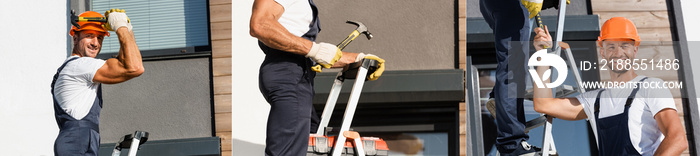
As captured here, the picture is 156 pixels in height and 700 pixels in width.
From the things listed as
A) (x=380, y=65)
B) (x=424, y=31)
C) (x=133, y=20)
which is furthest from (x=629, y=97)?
(x=133, y=20)

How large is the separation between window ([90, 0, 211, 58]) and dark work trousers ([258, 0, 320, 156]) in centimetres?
293

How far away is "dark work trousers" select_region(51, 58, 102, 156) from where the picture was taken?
19.2 feet

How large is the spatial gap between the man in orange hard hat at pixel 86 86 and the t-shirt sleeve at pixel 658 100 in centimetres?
331

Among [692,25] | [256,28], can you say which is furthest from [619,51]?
[256,28]

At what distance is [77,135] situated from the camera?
591 cm

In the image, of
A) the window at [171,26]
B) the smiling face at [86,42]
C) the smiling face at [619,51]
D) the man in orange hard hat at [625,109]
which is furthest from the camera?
the window at [171,26]

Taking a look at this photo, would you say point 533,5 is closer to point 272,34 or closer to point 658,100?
point 658,100

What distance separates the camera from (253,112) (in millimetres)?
7008

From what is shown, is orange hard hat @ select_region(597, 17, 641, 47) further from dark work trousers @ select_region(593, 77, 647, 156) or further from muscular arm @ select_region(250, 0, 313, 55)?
muscular arm @ select_region(250, 0, 313, 55)

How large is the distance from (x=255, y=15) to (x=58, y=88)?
1671 mm

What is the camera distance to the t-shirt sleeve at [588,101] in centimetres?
611

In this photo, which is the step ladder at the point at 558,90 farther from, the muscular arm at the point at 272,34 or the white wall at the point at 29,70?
the white wall at the point at 29,70

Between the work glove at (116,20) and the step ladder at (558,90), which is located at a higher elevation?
the work glove at (116,20)

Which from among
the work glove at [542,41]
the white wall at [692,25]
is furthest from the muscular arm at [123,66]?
the white wall at [692,25]
